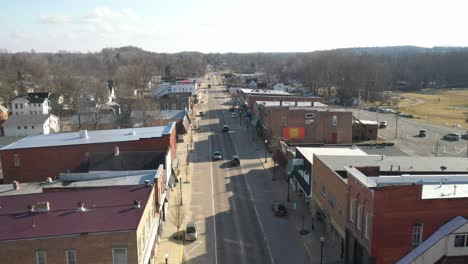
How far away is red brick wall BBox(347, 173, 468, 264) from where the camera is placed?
2309 cm

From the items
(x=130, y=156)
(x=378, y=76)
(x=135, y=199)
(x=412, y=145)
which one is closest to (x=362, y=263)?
(x=135, y=199)

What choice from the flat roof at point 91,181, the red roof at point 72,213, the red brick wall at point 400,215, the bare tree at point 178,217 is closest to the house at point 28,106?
the flat roof at point 91,181

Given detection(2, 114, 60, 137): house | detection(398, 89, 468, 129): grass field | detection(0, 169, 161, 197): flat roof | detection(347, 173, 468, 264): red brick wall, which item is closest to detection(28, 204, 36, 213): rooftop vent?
detection(0, 169, 161, 197): flat roof

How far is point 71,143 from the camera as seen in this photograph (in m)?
39.4

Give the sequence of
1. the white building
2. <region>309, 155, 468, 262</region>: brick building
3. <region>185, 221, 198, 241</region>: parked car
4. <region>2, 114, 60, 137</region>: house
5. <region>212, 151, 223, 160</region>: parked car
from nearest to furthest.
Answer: <region>309, 155, 468, 262</region>: brick building
<region>185, 221, 198, 241</region>: parked car
<region>212, 151, 223, 160</region>: parked car
<region>2, 114, 60, 137</region>: house
the white building

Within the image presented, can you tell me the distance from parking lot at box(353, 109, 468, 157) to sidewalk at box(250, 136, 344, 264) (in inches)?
752

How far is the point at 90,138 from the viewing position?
41531 mm

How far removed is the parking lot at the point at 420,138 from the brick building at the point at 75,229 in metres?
40.1

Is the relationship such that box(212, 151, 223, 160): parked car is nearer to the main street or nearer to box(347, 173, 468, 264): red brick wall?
the main street

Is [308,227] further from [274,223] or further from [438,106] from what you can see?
[438,106]

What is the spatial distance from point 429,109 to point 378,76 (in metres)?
31.2

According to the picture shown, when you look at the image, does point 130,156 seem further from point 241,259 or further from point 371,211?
point 371,211

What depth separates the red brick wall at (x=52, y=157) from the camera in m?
38.6

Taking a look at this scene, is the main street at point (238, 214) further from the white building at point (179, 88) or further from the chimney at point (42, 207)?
the white building at point (179, 88)
